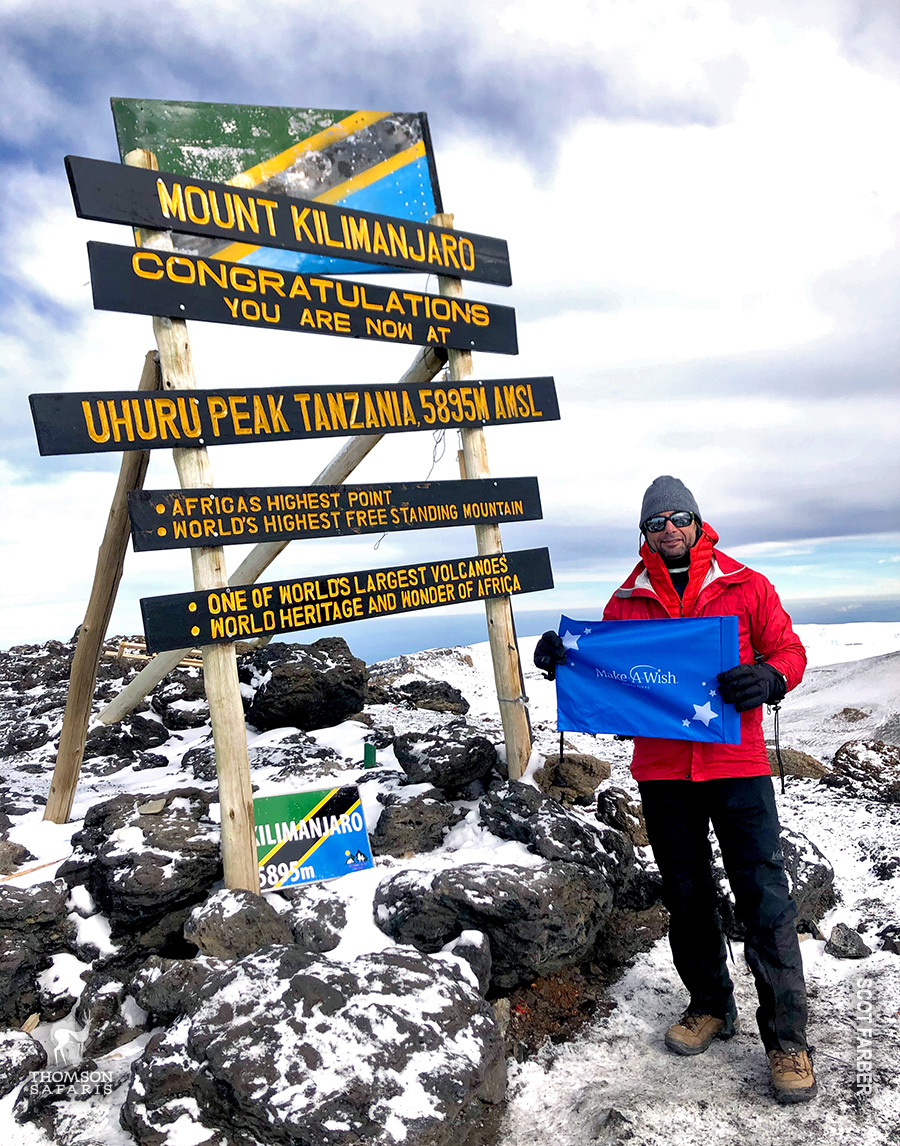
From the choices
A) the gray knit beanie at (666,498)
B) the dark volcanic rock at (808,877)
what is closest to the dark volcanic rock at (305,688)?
the dark volcanic rock at (808,877)

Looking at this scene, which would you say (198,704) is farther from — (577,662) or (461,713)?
(577,662)

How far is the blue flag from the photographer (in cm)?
446

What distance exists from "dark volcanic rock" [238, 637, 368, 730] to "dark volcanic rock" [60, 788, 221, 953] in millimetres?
2396

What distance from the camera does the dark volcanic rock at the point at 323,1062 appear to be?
3609mm

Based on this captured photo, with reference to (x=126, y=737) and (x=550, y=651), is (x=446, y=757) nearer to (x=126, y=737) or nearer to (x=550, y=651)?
(x=550, y=651)

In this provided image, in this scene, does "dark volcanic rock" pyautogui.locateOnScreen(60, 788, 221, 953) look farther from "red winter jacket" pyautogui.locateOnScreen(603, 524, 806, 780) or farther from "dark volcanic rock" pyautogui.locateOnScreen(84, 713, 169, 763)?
"dark volcanic rock" pyautogui.locateOnScreen(84, 713, 169, 763)

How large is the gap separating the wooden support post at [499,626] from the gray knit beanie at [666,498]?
2.05 m

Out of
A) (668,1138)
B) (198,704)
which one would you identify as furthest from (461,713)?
(668,1138)

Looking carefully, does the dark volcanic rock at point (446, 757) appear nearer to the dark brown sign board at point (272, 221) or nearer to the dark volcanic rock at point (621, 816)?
the dark volcanic rock at point (621, 816)

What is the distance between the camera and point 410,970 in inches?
171

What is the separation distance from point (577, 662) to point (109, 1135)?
361 cm

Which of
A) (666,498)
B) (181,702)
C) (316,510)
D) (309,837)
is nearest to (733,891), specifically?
(666,498)

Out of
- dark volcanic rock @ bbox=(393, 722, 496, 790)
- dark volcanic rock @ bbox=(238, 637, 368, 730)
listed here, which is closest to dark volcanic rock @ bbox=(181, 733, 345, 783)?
dark volcanic rock @ bbox=(238, 637, 368, 730)

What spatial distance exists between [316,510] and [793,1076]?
429 cm
